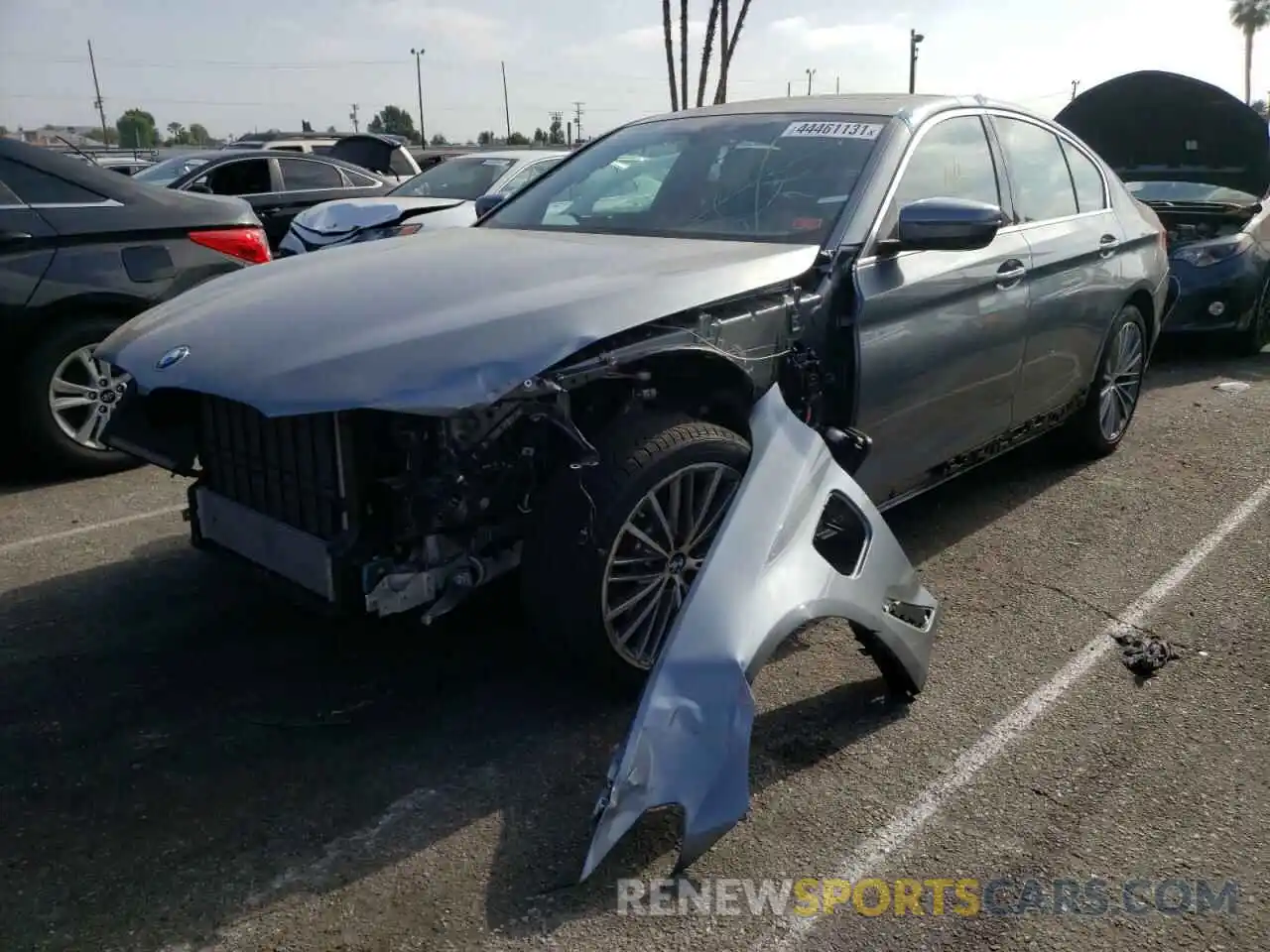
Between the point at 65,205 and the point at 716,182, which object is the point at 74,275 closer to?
the point at 65,205

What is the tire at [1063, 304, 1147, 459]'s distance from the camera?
214 inches

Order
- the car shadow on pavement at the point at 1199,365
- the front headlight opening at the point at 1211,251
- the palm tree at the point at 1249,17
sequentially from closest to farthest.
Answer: the car shadow on pavement at the point at 1199,365
the front headlight opening at the point at 1211,251
the palm tree at the point at 1249,17

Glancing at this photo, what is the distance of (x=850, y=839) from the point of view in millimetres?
2641

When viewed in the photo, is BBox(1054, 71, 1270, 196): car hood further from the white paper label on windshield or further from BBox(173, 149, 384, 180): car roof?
BBox(173, 149, 384, 180): car roof

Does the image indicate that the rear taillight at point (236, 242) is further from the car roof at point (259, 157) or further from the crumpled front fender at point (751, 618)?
the car roof at point (259, 157)

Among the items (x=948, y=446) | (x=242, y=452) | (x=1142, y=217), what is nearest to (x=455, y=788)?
(x=242, y=452)

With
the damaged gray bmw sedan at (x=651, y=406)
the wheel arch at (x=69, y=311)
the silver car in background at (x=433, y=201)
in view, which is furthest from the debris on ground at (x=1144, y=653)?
the wheel arch at (x=69, y=311)

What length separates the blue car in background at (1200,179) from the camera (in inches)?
331

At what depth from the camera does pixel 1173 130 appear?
29.7 feet

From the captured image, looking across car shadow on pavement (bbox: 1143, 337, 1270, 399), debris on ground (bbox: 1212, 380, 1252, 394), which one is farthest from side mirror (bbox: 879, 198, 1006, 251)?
debris on ground (bbox: 1212, 380, 1252, 394)

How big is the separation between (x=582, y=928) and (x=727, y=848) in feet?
1.42

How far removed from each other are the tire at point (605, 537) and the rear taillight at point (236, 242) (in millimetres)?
3603

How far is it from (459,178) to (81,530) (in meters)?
6.92

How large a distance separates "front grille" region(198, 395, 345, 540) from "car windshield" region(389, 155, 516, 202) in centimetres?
736
